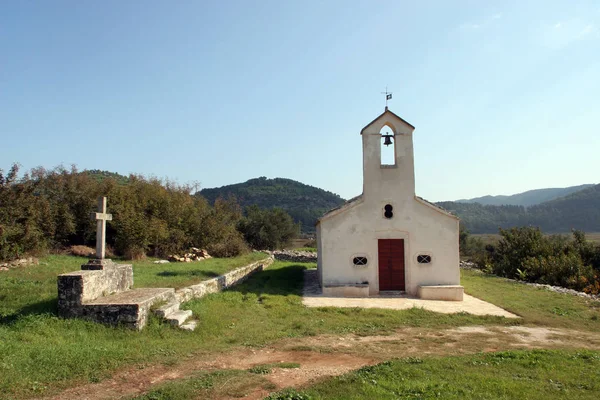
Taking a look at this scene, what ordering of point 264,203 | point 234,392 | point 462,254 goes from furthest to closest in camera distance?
1. point 264,203
2. point 462,254
3. point 234,392

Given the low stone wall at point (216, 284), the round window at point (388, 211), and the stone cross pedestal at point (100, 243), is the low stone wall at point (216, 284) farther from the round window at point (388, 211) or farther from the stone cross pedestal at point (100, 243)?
the round window at point (388, 211)

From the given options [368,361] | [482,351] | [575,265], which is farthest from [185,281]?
[575,265]

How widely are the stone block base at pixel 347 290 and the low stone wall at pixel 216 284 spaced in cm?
354

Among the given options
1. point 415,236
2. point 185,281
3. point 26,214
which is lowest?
point 185,281

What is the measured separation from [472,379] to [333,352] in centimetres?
257

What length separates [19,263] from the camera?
14094 millimetres

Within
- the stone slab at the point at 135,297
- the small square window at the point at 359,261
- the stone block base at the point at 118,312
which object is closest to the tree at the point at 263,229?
the small square window at the point at 359,261

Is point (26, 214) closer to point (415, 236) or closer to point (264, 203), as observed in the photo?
point (415, 236)

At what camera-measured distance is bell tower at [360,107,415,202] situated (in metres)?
15.5

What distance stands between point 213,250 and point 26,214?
385 inches

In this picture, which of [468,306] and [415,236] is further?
[415,236]

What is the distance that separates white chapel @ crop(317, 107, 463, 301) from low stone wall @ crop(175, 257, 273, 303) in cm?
346

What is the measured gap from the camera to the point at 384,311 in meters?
11.8

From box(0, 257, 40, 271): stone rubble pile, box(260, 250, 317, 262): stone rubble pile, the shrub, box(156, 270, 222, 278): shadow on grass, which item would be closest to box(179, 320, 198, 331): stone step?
box(156, 270, 222, 278): shadow on grass
